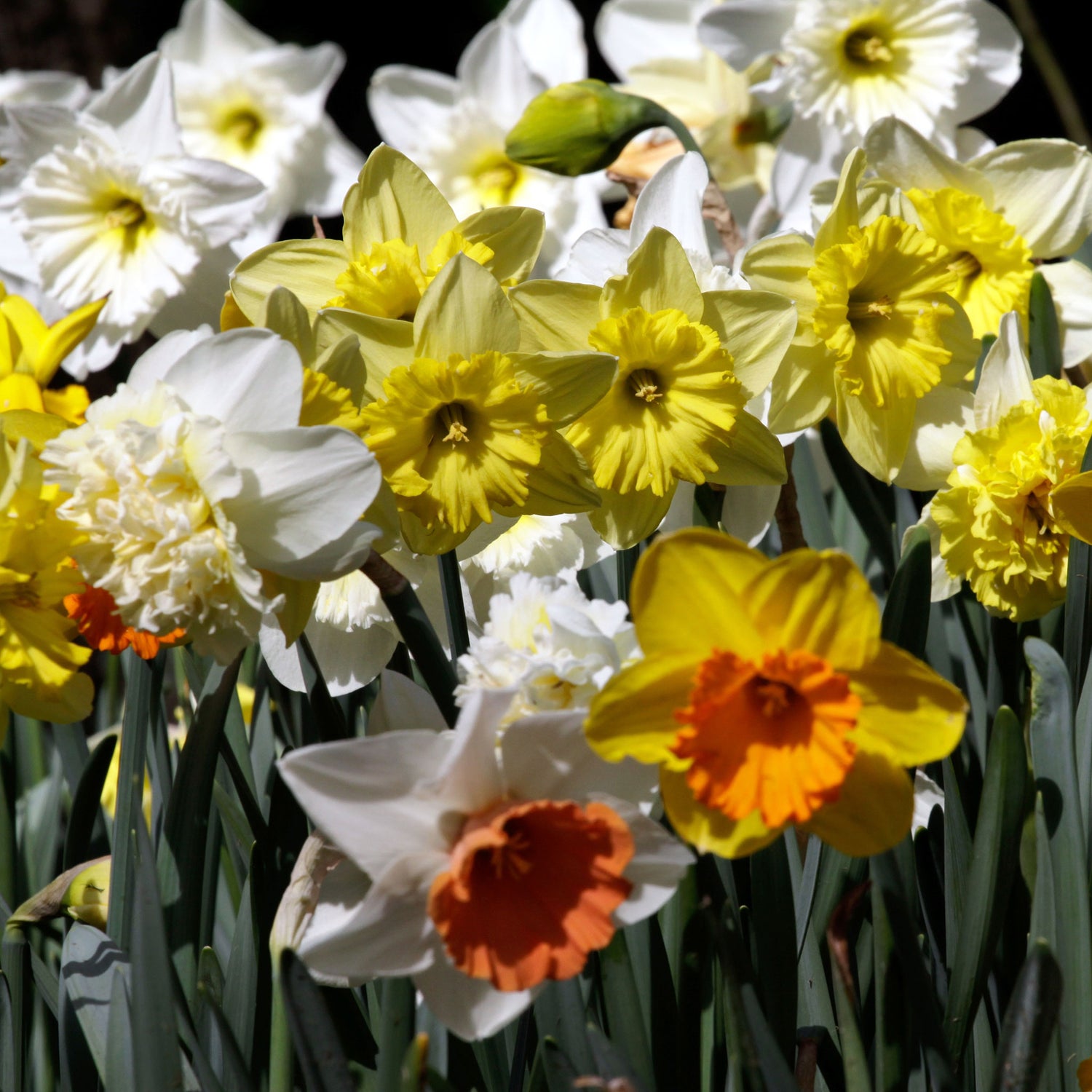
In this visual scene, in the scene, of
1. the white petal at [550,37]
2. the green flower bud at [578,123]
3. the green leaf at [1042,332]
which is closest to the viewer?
the green leaf at [1042,332]

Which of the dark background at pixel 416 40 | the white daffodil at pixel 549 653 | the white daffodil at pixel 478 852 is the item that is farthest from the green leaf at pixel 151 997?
the dark background at pixel 416 40

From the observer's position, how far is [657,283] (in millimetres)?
672

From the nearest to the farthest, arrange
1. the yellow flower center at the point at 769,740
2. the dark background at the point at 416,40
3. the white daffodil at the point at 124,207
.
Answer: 1. the yellow flower center at the point at 769,740
2. the white daffodil at the point at 124,207
3. the dark background at the point at 416,40

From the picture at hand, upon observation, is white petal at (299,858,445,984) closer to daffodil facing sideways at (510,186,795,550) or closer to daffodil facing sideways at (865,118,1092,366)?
daffodil facing sideways at (510,186,795,550)

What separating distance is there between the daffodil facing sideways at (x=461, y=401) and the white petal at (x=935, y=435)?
27cm

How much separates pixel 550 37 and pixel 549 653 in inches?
49.0

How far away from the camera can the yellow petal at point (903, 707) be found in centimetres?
49

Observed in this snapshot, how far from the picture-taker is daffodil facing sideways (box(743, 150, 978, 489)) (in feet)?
2.36

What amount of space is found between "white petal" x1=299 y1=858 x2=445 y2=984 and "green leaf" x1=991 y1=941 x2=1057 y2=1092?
0.28 meters

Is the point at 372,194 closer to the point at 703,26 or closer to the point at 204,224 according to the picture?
the point at 204,224

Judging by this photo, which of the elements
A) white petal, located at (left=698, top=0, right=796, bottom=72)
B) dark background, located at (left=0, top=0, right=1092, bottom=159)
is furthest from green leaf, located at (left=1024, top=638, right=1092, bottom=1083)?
dark background, located at (left=0, top=0, right=1092, bottom=159)

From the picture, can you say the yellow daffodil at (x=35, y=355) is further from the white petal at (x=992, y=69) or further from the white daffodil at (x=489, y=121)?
the white petal at (x=992, y=69)

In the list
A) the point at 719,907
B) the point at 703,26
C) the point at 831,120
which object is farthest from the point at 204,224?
the point at 719,907

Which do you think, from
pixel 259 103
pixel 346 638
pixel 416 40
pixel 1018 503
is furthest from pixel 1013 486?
pixel 416 40
